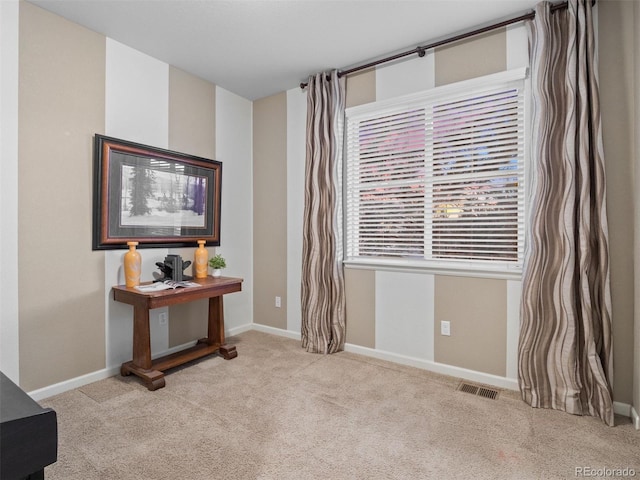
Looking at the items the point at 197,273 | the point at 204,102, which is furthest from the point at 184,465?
the point at 204,102

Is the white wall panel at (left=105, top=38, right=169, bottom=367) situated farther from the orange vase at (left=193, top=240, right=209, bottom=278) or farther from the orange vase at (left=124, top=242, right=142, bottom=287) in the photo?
the orange vase at (left=193, top=240, right=209, bottom=278)

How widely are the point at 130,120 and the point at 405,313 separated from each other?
9.23 feet

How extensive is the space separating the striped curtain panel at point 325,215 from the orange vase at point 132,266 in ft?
4.84

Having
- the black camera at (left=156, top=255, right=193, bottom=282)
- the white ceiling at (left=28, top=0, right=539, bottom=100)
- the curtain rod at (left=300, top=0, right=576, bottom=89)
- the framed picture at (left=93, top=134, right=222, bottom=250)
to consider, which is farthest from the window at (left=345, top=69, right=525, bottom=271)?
the black camera at (left=156, top=255, right=193, bottom=282)

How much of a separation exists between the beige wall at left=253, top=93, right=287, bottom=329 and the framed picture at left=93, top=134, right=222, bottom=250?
1.70 feet

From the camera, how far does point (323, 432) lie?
1.93 m

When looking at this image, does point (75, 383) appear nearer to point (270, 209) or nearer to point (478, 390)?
point (270, 209)

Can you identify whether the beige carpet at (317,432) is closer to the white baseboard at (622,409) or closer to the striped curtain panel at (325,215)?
the white baseboard at (622,409)

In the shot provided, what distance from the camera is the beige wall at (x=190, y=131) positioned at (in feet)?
10.3

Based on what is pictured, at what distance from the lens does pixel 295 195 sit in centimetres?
361

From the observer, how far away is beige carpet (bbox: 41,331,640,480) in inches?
64.2

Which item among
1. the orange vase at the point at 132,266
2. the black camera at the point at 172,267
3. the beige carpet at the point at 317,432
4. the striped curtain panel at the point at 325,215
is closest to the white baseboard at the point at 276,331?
the striped curtain panel at the point at 325,215

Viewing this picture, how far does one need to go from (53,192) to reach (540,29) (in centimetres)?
347

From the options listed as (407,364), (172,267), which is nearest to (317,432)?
(407,364)
